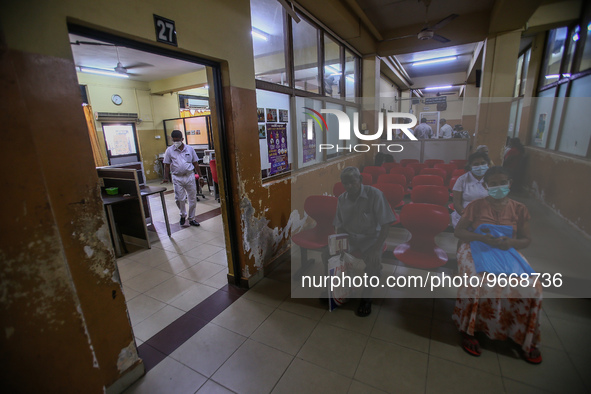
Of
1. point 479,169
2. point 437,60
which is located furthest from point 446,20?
point 437,60

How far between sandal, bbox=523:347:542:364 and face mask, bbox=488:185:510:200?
3.44ft

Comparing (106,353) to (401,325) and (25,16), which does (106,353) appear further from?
(401,325)

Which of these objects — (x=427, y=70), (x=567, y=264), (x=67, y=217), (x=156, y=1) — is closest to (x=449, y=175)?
(x=567, y=264)

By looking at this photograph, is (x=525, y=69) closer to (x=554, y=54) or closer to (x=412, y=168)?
(x=554, y=54)

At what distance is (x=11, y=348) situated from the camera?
1.20 metres

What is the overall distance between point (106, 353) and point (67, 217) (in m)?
0.89

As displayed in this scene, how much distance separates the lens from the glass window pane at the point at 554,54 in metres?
5.02

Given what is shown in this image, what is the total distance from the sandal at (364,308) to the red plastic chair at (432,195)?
4.21 feet

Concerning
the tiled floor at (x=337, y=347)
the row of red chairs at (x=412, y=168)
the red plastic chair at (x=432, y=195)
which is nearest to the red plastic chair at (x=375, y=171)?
the row of red chairs at (x=412, y=168)

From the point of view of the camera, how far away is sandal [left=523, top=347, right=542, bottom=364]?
186cm

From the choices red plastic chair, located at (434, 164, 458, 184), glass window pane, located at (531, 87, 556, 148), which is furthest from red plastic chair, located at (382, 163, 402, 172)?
glass window pane, located at (531, 87, 556, 148)

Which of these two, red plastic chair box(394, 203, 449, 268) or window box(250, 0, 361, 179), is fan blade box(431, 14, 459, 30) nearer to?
window box(250, 0, 361, 179)

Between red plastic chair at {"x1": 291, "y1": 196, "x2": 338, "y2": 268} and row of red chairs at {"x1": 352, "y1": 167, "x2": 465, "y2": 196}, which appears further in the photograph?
row of red chairs at {"x1": 352, "y1": 167, "x2": 465, "y2": 196}

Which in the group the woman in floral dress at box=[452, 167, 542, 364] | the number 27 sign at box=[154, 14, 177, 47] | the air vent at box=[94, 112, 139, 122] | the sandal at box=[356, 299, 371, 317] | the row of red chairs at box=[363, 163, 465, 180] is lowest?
the sandal at box=[356, 299, 371, 317]
